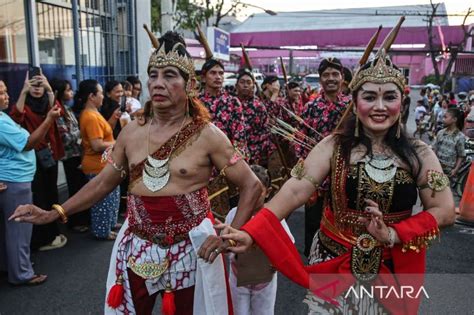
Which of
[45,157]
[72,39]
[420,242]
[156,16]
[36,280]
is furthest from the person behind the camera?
[156,16]

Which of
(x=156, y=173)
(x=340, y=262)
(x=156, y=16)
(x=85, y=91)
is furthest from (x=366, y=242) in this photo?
(x=156, y=16)

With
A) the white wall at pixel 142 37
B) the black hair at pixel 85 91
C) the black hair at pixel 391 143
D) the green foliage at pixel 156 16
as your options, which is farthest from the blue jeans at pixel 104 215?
the green foliage at pixel 156 16

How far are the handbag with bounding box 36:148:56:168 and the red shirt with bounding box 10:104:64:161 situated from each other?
39mm

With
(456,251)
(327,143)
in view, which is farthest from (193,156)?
(456,251)

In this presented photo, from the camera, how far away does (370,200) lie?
1.86 m

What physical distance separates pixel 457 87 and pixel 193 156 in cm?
2654

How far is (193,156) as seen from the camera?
7.16 feet

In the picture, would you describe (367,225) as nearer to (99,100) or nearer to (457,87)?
(99,100)

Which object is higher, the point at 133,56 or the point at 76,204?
the point at 133,56

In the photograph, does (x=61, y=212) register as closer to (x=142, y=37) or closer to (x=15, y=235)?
(x=15, y=235)

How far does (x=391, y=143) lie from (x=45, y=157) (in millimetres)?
3369

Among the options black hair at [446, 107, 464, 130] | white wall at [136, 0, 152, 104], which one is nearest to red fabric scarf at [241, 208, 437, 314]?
black hair at [446, 107, 464, 130]

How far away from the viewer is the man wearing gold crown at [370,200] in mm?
1896

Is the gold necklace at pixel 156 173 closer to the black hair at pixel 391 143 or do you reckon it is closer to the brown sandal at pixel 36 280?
the black hair at pixel 391 143
